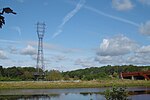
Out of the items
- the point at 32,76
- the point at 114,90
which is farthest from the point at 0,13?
the point at 32,76

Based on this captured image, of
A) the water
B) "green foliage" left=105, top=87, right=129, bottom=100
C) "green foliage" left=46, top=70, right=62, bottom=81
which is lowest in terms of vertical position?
the water

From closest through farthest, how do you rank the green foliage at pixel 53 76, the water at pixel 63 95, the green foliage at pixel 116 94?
the green foliage at pixel 116 94, the water at pixel 63 95, the green foliage at pixel 53 76

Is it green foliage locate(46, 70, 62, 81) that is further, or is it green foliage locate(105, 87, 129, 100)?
green foliage locate(46, 70, 62, 81)

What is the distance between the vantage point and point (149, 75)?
135625mm

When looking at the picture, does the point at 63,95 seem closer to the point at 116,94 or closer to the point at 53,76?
the point at 116,94

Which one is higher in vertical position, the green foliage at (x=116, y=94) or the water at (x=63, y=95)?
the green foliage at (x=116, y=94)

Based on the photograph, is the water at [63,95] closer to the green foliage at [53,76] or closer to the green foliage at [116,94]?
the green foliage at [116,94]

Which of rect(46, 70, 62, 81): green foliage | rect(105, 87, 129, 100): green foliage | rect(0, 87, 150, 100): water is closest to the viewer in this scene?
rect(105, 87, 129, 100): green foliage

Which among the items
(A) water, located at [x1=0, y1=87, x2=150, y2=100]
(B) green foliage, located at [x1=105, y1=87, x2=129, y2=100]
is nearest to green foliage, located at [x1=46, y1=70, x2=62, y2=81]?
(A) water, located at [x1=0, y1=87, x2=150, y2=100]

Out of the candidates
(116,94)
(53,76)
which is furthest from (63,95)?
(53,76)

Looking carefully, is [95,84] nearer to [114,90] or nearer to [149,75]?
[149,75]

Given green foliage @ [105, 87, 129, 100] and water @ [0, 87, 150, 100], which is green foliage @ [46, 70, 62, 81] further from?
green foliage @ [105, 87, 129, 100]

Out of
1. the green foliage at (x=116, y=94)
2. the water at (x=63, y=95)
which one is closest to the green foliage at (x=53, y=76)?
the water at (x=63, y=95)

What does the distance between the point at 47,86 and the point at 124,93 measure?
6680cm
